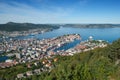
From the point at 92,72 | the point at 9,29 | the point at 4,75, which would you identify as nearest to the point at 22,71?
the point at 4,75

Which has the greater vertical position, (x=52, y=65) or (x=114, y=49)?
(x=114, y=49)

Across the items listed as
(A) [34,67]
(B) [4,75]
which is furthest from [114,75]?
(A) [34,67]

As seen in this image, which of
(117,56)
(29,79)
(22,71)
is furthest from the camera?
(22,71)

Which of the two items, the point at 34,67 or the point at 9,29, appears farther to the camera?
the point at 9,29

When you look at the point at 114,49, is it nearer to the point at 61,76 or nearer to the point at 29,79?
the point at 61,76

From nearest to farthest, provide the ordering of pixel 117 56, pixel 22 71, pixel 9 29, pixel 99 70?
pixel 99 70 < pixel 117 56 < pixel 22 71 < pixel 9 29

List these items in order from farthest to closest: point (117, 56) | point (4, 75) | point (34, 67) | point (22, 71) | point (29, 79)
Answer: point (34, 67), point (22, 71), point (4, 75), point (29, 79), point (117, 56)

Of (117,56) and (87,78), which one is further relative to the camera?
(117,56)

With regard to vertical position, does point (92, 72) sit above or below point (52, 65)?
above

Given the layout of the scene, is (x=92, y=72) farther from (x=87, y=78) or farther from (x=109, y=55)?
(x=109, y=55)
